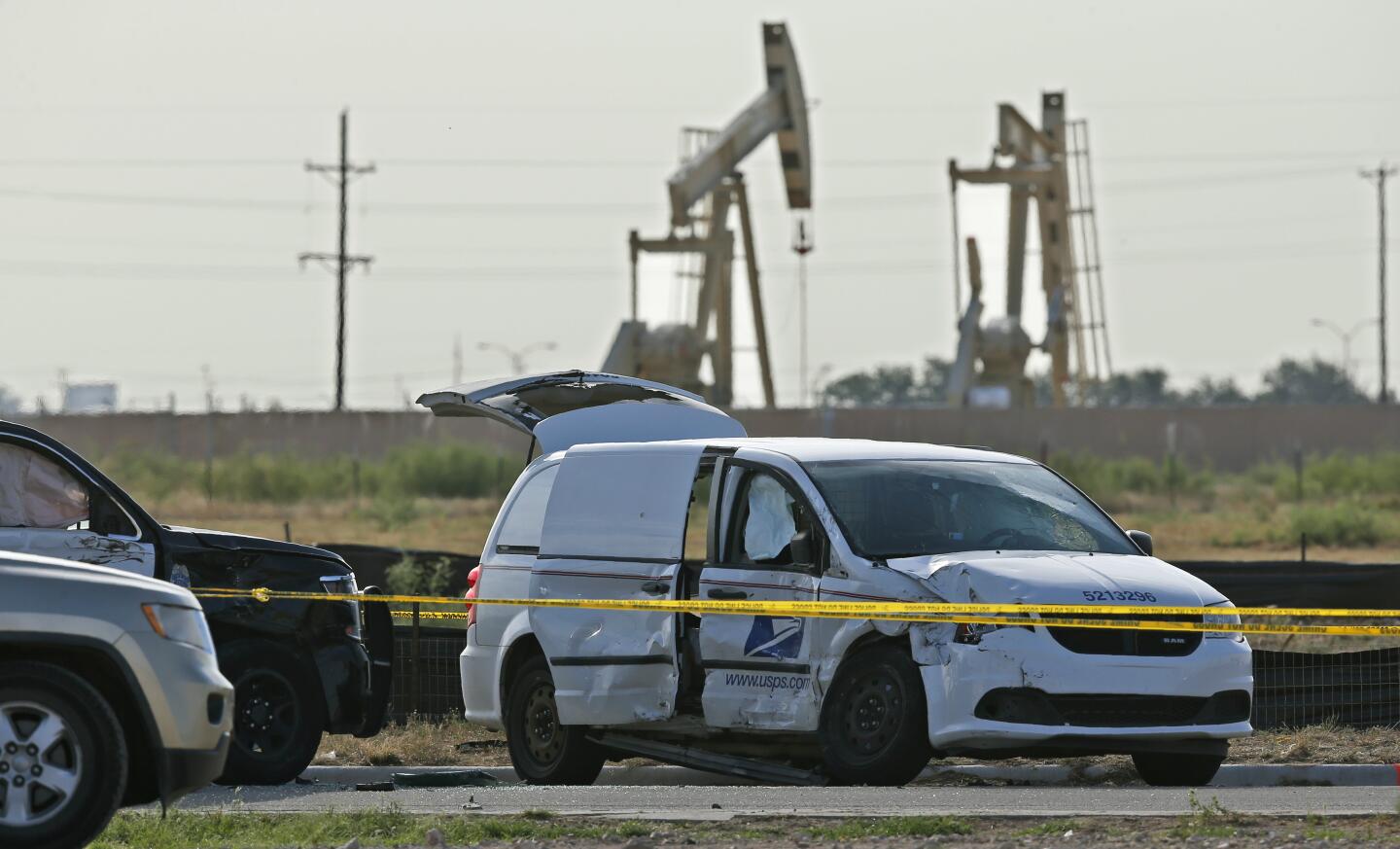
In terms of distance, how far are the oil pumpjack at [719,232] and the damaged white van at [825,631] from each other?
4807 centimetres

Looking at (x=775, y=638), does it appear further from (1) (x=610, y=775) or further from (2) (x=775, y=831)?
(2) (x=775, y=831)

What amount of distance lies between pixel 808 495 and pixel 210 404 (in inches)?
2607

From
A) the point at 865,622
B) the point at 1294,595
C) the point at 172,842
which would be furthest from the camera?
the point at 1294,595

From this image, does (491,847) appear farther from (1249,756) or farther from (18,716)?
(1249,756)

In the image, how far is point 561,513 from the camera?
13.8m

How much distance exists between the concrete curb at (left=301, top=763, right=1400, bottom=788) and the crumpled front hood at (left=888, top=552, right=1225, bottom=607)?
1.25m

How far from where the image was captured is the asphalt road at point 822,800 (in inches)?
403

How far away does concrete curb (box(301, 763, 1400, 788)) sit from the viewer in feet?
41.8

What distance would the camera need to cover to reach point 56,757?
9016mm

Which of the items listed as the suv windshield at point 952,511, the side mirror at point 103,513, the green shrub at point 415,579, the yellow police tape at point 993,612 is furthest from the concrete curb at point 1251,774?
the green shrub at point 415,579

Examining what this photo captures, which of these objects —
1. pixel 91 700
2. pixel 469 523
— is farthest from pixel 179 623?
pixel 469 523

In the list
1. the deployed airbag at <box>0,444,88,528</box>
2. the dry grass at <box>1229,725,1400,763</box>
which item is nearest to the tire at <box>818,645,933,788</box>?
the dry grass at <box>1229,725,1400,763</box>

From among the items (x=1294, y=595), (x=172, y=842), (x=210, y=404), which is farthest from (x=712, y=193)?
(x=172, y=842)

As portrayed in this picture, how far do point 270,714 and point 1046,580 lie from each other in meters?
4.52
